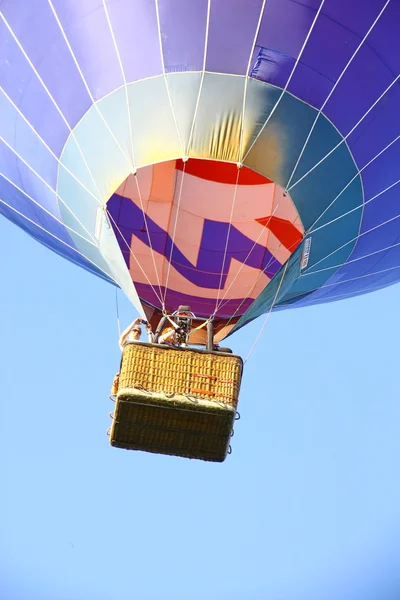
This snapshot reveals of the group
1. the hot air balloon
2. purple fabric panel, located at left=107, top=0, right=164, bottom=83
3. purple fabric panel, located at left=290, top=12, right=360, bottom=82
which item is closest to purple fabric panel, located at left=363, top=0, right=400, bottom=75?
the hot air balloon

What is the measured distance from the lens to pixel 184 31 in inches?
315

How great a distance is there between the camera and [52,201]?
8.95 metres

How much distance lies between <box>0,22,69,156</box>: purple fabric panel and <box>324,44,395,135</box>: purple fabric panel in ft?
5.47

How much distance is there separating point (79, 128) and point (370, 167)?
71.7 inches

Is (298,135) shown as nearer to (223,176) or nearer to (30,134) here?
(223,176)

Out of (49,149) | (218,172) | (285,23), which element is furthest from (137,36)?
(218,172)

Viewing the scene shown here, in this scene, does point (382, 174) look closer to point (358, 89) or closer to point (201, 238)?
point (358, 89)

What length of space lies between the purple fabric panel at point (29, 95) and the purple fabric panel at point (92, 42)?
1.18 feet

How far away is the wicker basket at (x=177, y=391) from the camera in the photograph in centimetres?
759

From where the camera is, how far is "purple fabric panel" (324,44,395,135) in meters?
8.16

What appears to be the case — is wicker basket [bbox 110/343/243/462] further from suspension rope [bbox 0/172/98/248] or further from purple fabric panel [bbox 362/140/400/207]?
purple fabric panel [bbox 362/140/400/207]

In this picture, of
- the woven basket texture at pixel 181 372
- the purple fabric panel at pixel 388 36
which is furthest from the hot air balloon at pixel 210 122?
the woven basket texture at pixel 181 372

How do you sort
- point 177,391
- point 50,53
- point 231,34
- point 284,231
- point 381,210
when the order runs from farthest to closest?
point 284,231, point 381,210, point 50,53, point 231,34, point 177,391

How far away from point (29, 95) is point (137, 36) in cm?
89
